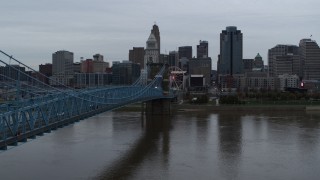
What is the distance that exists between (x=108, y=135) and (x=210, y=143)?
579cm

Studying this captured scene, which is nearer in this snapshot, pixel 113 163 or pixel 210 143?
pixel 113 163

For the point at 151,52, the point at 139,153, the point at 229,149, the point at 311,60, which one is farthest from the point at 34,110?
the point at 311,60

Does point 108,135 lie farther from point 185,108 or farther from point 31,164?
point 185,108

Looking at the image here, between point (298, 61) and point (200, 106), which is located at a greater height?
point (298, 61)

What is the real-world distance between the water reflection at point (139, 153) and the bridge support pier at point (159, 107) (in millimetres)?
12794

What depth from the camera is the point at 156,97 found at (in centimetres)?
4006

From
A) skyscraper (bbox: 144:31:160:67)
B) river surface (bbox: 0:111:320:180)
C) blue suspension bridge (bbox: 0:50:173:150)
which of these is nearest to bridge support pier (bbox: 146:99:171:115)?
river surface (bbox: 0:111:320:180)

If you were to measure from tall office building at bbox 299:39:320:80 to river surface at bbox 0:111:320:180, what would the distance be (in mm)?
106336

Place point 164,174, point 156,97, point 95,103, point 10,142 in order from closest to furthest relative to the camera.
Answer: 1. point 10,142
2. point 164,174
3. point 95,103
4. point 156,97

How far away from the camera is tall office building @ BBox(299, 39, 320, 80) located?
129875 millimetres

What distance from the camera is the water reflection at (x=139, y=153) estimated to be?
1524 centimetres

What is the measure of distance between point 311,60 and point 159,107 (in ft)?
321

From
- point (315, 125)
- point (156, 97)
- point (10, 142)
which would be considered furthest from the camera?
point (156, 97)

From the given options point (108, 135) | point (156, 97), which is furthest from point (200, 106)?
point (108, 135)
